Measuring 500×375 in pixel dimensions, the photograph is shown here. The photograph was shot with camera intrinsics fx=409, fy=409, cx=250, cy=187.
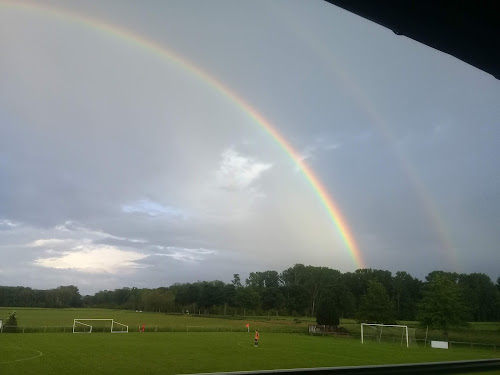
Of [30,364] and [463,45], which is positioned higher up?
[463,45]

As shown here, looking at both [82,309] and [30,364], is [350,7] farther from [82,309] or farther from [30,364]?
[82,309]

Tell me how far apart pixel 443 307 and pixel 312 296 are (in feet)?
74.7

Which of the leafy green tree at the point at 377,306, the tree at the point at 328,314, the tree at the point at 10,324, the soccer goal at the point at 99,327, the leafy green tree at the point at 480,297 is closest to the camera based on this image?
the tree at the point at 10,324

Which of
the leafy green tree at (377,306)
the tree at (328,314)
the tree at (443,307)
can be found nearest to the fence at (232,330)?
the tree at (328,314)

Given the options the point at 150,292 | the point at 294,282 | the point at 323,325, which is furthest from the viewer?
the point at 150,292

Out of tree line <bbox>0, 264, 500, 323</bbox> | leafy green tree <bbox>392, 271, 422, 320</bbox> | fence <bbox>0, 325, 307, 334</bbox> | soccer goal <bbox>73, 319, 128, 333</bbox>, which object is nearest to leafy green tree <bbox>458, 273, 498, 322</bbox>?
tree line <bbox>0, 264, 500, 323</bbox>

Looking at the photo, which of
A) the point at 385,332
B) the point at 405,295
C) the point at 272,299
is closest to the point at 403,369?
the point at 385,332

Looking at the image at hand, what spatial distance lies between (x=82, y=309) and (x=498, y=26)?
49402 millimetres

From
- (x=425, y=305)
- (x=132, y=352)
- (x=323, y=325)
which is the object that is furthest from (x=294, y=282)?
(x=132, y=352)

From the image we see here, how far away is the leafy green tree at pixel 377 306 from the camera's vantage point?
3669cm

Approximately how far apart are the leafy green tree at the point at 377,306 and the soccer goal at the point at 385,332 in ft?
19.7

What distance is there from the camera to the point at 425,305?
104 ft

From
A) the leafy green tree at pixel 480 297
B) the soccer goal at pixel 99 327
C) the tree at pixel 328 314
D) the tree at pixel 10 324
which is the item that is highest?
the leafy green tree at pixel 480 297

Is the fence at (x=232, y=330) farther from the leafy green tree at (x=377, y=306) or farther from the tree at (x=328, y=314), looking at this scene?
the leafy green tree at (x=377, y=306)
